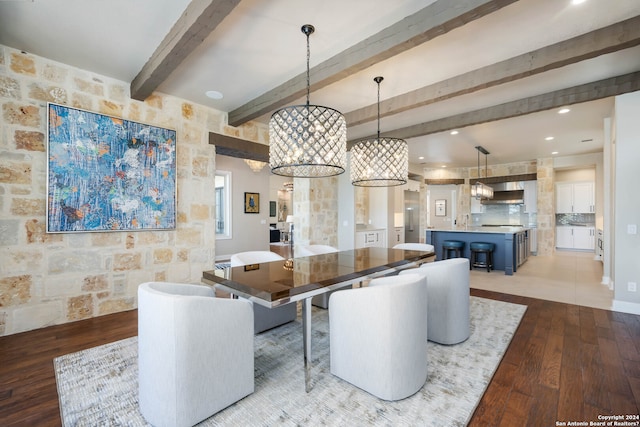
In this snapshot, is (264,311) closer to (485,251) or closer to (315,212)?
(315,212)

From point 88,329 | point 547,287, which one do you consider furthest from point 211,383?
point 547,287

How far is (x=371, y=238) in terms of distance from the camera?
6.49 meters

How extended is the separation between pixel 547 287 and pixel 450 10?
4569 mm

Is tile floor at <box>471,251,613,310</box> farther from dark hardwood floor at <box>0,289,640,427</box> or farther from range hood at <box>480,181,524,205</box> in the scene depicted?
range hood at <box>480,181,524,205</box>

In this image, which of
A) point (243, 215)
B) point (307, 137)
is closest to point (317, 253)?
point (307, 137)

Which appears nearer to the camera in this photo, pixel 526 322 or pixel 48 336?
pixel 48 336

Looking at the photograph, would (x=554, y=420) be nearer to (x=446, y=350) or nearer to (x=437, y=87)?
(x=446, y=350)

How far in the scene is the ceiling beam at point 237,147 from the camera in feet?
14.2

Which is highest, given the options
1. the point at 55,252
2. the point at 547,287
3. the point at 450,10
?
the point at 450,10

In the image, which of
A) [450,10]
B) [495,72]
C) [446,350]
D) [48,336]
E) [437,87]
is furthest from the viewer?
[437,87]

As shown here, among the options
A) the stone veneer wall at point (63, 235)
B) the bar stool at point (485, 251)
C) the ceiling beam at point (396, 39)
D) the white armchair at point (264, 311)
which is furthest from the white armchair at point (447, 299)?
the bar stool at point (485, 251)

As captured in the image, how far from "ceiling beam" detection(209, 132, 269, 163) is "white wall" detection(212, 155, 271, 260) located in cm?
274

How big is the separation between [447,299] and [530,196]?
843cm

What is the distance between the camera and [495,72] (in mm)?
3021
